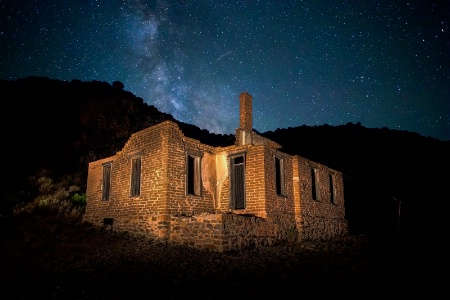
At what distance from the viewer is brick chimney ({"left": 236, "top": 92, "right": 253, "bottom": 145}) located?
15266 mm

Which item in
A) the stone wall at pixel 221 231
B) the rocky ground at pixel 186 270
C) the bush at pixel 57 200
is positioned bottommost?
the rocky ground at pixel 186 270

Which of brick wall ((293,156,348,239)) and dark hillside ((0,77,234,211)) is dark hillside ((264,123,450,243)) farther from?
dark hillside ((0,77,234,211))

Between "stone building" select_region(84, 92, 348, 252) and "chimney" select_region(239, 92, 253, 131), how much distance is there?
108mm

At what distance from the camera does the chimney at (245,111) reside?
15.6 meters

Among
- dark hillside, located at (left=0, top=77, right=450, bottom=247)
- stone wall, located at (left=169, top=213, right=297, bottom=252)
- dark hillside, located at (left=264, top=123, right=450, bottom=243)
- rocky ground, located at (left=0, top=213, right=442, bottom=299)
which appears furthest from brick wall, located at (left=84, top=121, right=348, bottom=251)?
dark hillside, located at (left=264, top=123, right=450, bottom=243)

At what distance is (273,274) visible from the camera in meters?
7.14

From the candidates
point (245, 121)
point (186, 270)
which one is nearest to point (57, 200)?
point (245, 121)

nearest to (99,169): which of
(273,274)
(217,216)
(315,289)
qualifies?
A: (217,216)

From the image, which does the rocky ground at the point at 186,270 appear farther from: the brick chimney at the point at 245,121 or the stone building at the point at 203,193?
the brick chimney at the point at 245,121

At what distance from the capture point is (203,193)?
41.2 ft

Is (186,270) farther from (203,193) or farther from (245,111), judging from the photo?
(245,111)

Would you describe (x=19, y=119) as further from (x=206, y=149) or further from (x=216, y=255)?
(x=216, y=255)

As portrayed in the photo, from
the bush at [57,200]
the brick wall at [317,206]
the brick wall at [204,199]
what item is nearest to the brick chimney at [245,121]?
the brick wall at [204,199]

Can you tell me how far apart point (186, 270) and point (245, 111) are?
10.4m
